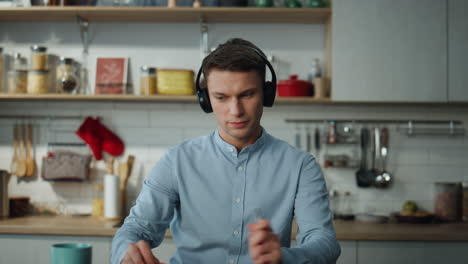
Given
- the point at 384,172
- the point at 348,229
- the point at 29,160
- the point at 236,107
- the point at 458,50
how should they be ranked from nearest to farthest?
the point at 236,107, the point at 348,229, the point at 458,50, the point at 384,172, the point at 29,160

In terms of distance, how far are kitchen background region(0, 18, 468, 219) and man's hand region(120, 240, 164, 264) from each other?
91.1 inches

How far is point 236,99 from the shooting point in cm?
170

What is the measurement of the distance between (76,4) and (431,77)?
7.41ft

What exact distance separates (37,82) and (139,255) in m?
2.44

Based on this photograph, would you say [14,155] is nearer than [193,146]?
No

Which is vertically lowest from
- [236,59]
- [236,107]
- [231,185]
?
[231,185]

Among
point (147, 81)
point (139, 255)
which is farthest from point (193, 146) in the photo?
point (147, 81)

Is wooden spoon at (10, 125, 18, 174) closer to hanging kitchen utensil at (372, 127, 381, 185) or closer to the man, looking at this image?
the man

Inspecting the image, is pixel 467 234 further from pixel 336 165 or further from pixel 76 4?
pixel 76 4

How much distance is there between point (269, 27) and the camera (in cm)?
373

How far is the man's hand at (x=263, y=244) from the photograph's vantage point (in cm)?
120

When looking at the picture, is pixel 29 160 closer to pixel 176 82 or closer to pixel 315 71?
pixel 176 82

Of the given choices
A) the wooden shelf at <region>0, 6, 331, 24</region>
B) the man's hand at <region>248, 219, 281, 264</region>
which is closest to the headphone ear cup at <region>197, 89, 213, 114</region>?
the man's hand at <region>248, 219, 281, 264</region>

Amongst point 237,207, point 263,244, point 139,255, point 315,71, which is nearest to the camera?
point 263,244
